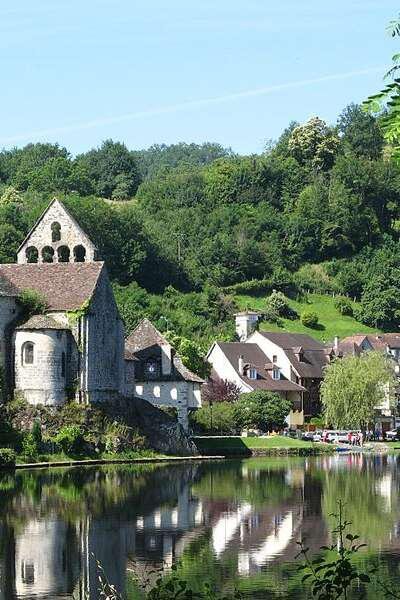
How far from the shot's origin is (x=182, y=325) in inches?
5182

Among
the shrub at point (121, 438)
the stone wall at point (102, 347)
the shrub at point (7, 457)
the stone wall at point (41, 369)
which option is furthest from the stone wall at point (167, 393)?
the shrub at point (7, 457)

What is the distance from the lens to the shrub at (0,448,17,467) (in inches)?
2603

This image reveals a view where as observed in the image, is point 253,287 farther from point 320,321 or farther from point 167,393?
point 167,393

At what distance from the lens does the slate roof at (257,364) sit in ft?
373

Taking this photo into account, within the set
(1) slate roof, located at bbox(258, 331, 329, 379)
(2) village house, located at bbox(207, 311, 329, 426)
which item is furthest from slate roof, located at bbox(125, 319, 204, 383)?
(1) slate roof, located at bbox(258, 331, 329, 379)

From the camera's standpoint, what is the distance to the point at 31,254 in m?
89.1

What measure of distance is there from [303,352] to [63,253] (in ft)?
133

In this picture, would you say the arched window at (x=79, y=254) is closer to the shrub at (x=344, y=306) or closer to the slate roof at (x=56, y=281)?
the slate roof at (x=56, y=281)

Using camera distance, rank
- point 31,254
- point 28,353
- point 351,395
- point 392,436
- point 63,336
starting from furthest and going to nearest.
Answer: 1. point 392,436
2. point 351,395
3. point 31,254
4. point 63,336
5. point 28,353

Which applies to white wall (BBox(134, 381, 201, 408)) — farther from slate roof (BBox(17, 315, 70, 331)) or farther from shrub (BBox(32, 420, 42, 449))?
shrub (BBox(32, 420, 42, 449))

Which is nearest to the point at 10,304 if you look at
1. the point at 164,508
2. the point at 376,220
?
the point at 164,508

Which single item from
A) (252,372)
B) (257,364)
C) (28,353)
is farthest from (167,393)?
(257,364)

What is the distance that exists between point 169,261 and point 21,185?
44.3 meters

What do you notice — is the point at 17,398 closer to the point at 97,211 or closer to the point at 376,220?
the point at 97,211
